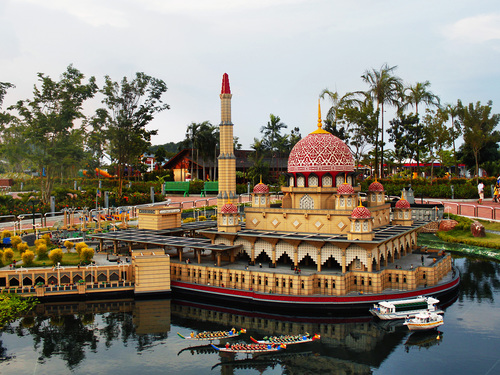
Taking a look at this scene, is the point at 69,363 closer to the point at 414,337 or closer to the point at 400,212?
the point at 414,337

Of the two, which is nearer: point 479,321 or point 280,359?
point 280,359

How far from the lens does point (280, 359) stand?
22906mm

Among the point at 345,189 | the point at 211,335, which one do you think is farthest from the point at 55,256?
the point at 345,189

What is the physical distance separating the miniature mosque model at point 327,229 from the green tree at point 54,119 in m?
32.3

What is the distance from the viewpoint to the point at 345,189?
32.8m

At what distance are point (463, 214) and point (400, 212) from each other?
2477 cm

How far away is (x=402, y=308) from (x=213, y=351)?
1151 cm

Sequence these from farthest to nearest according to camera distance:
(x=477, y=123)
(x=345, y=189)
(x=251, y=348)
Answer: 1. (x=477, y=123)
2. (x=345, y=189)
3. (x=251, y=348)

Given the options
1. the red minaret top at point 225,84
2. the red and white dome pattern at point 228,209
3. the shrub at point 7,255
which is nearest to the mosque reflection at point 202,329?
the shrub at point 7,255

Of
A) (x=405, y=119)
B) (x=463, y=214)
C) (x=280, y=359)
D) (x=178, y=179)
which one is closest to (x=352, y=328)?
(x=280, y=359)

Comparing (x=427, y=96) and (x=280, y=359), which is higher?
(x=427, y=96)

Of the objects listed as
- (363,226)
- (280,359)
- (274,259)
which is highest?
(363,226)

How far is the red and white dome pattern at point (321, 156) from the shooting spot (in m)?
35.4

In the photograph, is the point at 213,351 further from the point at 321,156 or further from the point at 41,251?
the point at 41,251
